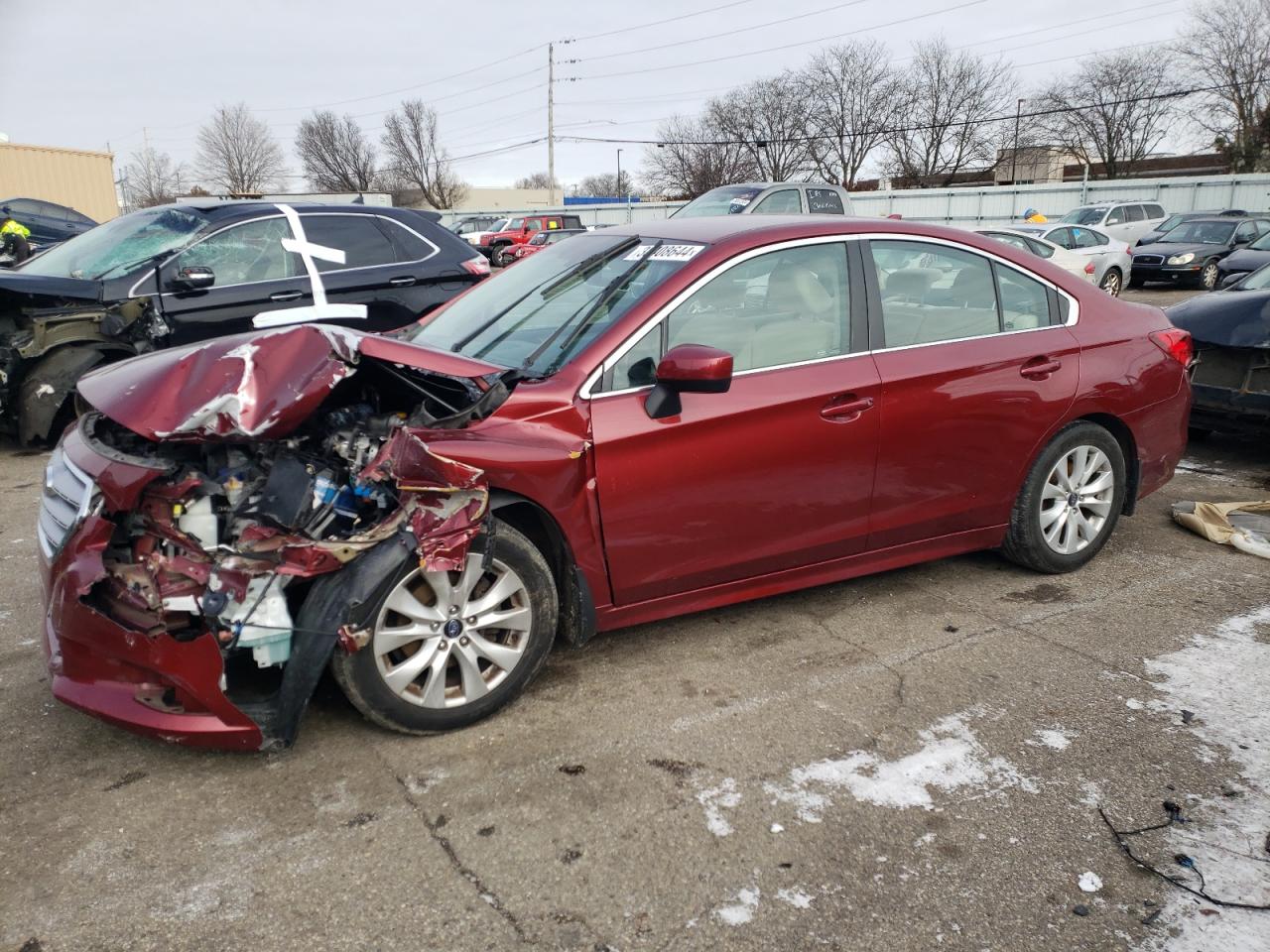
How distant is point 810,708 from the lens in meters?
3.44

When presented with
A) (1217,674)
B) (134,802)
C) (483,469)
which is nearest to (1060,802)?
(1217,674)

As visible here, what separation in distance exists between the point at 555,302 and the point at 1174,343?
317cm

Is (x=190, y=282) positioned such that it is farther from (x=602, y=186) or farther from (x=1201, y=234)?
(x=602, y=186)

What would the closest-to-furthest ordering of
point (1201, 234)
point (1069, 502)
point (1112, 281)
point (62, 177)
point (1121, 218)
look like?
point (1069, 502), point (1112, 281), point (1201, 234), point (1121, 218), point (62, 177)

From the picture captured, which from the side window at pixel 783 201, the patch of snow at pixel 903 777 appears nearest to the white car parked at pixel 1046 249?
the side window at pixel 783 201

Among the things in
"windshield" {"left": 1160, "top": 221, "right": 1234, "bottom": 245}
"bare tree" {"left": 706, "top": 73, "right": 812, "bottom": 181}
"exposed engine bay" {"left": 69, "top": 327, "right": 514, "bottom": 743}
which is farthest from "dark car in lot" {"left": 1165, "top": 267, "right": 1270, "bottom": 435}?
"bare tree" {"left": 706, "top": 73, "right": 812, "bottom": 181}

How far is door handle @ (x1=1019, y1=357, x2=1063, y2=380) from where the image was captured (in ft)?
14.1

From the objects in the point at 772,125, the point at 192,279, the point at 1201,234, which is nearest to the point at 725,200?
the point at 192,279

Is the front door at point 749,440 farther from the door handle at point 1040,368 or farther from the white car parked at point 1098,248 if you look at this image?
the white car parked at point 1098,248

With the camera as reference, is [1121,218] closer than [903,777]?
No

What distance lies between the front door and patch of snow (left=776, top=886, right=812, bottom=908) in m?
1.29

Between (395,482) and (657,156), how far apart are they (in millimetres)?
67419

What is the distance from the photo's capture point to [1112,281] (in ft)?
61.5

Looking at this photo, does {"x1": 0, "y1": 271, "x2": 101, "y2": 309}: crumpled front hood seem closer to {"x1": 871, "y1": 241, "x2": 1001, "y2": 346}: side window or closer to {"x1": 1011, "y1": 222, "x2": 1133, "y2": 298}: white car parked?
{"x1": 871, "y1": 241, "x2": 1001, "y2": 346}: side window
